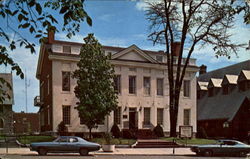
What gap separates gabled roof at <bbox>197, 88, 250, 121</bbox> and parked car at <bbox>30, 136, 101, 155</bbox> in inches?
836

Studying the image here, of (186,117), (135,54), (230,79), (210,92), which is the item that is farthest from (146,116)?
(210,92)

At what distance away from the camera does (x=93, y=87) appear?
91.6 ft

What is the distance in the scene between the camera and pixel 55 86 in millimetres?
31047

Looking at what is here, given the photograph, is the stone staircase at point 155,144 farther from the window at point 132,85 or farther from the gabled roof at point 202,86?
the gabled roof at point 202,86

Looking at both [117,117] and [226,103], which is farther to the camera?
[226,103]

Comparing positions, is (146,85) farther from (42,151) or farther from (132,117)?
(42,151)

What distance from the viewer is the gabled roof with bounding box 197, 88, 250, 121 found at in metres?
37.9

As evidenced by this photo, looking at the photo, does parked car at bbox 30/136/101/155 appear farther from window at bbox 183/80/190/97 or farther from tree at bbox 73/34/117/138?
window at bbox 183/80/190/97

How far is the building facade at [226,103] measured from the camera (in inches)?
1474

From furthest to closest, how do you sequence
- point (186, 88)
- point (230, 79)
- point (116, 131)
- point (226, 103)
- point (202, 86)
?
point (202, 86)
point (230, 79)
point (226, 103)
point (186, 88)
point (116, 131)

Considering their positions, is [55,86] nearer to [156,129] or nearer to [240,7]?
[156,129]

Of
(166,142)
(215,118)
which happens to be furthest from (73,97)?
(215,118)

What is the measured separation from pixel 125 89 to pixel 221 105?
13265 mm

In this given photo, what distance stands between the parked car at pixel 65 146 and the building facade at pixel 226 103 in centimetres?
1830
